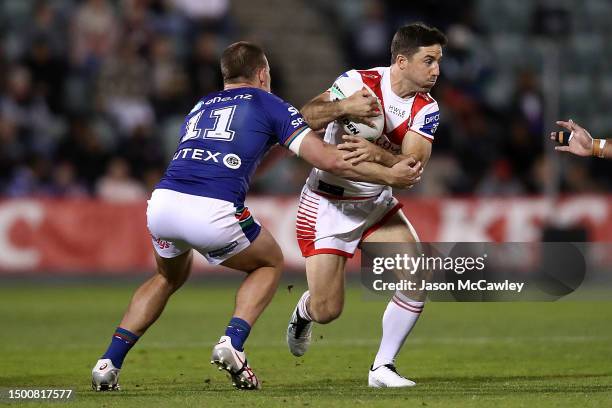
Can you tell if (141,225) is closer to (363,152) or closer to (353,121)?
(353,121)

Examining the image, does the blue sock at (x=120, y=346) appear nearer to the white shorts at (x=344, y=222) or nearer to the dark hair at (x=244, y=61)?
the white shorts at (x=344, y=222)

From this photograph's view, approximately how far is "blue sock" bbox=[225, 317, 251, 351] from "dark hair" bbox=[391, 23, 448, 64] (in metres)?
2.18

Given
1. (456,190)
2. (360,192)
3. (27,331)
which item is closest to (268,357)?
(360,192)

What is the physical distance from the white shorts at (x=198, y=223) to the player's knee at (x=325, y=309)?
95 centimetres

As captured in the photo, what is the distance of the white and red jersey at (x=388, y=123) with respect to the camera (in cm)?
828

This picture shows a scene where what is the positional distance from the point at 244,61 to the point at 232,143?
599 millimetres

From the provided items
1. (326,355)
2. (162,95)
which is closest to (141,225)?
(162,95)

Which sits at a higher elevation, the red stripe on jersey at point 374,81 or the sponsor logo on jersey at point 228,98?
the red stripe on jersey at point 374,81

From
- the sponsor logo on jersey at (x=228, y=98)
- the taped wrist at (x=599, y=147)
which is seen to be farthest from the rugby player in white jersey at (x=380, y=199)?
Answer: the taped wrist at (x=599, y=147)

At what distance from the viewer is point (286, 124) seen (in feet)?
25.5

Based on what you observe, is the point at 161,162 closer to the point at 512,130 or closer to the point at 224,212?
the point at 512,130

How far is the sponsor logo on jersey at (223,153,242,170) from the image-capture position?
25.6ft

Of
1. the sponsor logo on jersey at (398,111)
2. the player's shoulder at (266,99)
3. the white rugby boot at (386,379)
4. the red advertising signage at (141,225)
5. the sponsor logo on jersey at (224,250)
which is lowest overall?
the red advertising signage at (141,225)

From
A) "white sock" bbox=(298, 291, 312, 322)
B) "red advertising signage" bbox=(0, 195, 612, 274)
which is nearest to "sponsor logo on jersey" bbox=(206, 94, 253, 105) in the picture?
"white sock" bbox=(298, 291, 312, 322)
